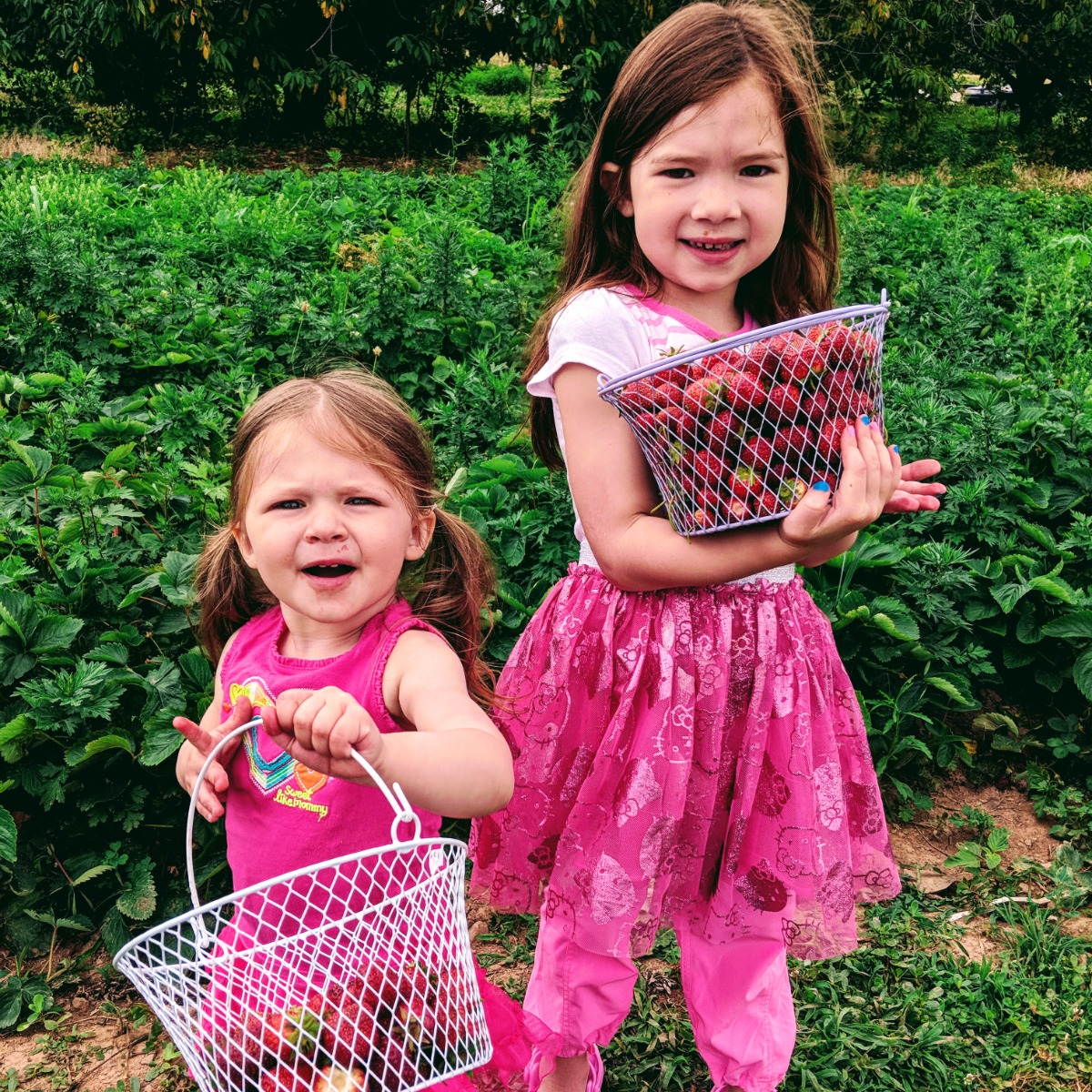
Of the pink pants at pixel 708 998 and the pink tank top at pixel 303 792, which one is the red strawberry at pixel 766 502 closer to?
the pink tank top at pixel 303 792

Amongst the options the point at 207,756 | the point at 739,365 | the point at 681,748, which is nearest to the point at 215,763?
the point at 207,756

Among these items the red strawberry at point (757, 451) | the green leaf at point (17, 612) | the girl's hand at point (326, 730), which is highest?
the red strawberry at point (757, 451)

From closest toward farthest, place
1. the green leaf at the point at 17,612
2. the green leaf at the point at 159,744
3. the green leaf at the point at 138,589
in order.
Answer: the green leaf at the point at 159,744 → the green leaf at the point at 17,612 → the green leaf at the point at 138,589

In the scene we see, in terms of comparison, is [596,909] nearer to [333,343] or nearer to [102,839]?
[102,839]

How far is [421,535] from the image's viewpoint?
1766mm

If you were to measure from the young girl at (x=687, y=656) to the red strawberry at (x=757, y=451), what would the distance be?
0.09 metres

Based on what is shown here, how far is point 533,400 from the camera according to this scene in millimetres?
1991

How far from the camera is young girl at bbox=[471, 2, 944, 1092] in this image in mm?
1667

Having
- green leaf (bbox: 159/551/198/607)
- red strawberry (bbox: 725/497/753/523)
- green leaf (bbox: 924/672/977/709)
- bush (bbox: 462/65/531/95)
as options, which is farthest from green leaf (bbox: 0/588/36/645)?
bush (bbox: 462/65/531/95)

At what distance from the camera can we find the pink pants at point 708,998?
195 centimetres

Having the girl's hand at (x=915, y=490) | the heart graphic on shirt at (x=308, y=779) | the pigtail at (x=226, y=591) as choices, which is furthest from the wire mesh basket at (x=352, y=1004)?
the girl's hand at (x=915, y=490)

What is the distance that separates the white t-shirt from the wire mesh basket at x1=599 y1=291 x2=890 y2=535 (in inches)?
7.1

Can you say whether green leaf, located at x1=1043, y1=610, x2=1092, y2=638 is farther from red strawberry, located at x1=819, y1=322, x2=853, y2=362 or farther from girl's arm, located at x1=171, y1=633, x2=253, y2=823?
girl's arm, located at x1=171, y1=633, x2=253, y2=823

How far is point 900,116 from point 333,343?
50.4 ft
